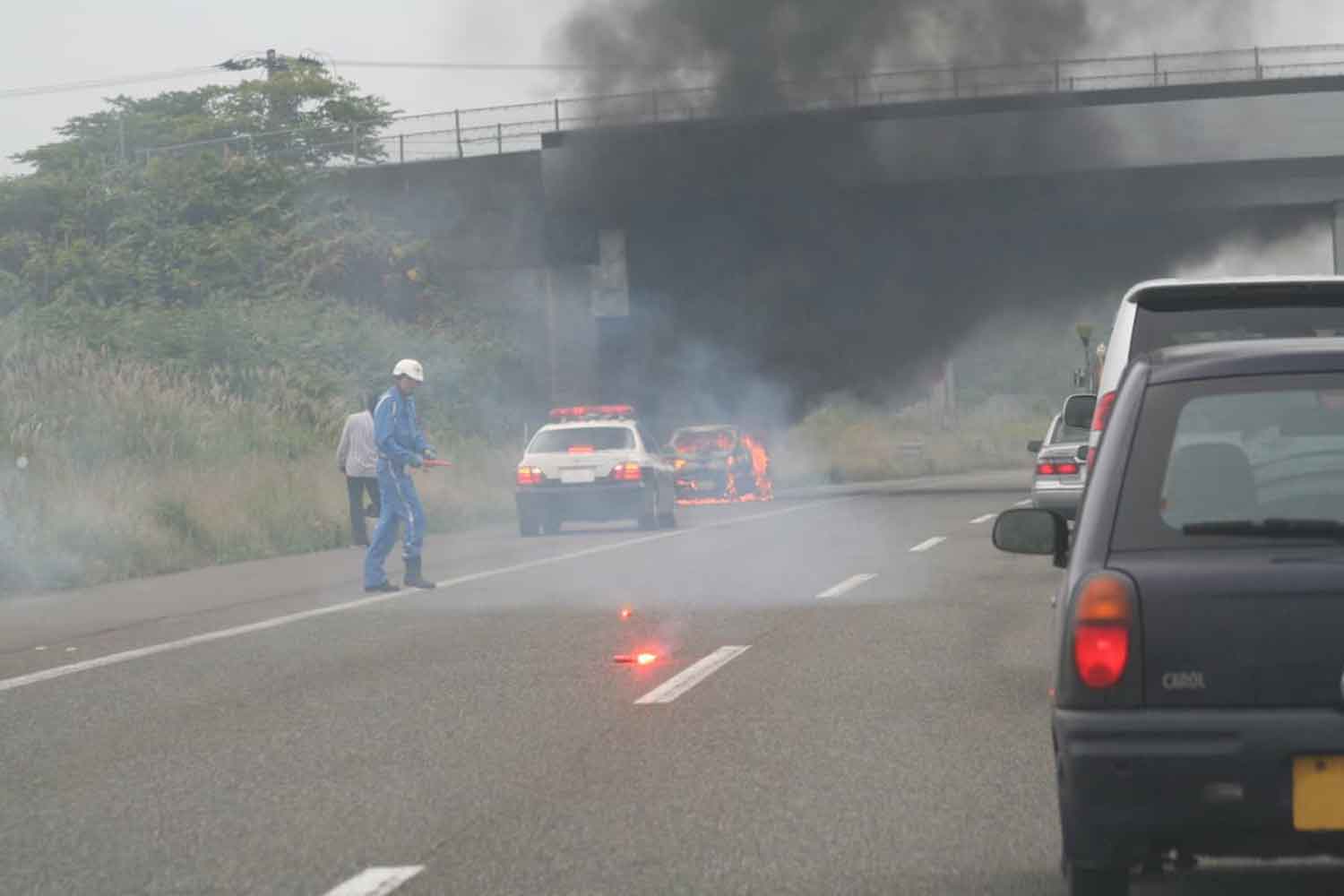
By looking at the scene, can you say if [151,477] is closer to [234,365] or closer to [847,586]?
[847,586]

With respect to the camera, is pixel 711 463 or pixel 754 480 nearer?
pixel 711 463

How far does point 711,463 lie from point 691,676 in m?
23.5

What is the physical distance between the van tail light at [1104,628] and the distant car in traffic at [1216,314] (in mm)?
3314

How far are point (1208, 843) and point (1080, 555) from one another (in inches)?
27.6

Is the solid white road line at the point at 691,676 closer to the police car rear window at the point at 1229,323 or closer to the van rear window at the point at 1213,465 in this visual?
the police car rear window at the point at 1229,323

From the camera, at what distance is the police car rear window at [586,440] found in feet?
81.6

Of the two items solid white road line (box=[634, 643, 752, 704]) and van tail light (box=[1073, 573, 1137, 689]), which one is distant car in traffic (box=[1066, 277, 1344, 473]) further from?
van tail light (box=[1073, 573, 1137, 689])

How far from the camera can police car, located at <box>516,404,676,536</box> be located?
24625 millimetres

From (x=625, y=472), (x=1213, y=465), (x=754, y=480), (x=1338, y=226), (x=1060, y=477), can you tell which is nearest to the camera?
(x=1213, y=465)

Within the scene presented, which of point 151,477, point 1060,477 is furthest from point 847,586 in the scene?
point 151,477

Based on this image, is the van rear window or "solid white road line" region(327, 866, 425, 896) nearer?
the van rear window

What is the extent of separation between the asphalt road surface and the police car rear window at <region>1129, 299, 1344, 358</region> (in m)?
1.76

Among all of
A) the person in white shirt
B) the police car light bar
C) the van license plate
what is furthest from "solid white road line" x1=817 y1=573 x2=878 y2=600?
the police car light bar

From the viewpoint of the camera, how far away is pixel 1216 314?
941 centimetres
